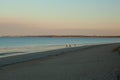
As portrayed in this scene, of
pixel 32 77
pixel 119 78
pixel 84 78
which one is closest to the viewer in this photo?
pixel 119 78

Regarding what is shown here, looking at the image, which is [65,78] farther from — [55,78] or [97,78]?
[97,78]

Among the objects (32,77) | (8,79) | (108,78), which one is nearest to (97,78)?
(108,78)

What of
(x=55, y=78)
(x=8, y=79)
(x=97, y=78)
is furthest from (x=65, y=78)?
(x=8, y=79)

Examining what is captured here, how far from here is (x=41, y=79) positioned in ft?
42.1

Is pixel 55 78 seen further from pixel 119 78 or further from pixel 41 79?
pixel 119 78

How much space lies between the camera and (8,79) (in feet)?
42.7

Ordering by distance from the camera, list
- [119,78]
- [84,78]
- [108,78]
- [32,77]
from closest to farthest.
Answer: [119,78] < [108,78] < [84,78] < [32,77]

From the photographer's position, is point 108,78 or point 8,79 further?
point 8,79

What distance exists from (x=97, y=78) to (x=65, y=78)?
1460 mm

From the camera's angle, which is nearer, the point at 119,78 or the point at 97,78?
the point at 119,78

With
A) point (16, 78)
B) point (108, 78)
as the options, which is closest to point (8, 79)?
point (16, 78)

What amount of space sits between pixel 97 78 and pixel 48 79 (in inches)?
85.1

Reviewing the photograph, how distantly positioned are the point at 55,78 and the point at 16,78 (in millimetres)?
1773

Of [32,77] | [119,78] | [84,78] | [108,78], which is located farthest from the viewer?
[32,77]
